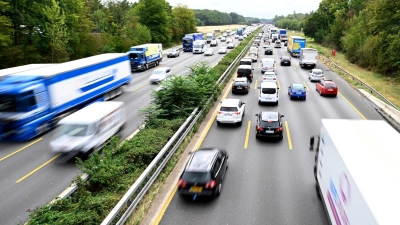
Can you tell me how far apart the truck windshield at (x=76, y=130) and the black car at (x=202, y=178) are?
5967 millimetres

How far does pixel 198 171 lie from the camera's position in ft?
38.3

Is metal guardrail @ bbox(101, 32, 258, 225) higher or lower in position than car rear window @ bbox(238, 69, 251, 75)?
lower

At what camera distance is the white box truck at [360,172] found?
18.7ft

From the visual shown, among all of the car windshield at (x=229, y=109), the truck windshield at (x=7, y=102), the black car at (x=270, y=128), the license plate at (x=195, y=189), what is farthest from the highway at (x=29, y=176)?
the black car at (x=270, y=128)

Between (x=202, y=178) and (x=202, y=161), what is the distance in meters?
0.88

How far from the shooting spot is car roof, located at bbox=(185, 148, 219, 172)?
11.8 metres

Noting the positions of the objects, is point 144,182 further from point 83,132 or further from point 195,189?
point 83,132

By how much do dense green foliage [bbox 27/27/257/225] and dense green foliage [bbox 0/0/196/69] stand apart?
19.9m

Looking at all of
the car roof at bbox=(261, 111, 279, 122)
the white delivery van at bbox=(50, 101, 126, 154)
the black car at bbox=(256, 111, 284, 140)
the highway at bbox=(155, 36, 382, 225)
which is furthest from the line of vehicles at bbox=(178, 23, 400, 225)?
the white delivery van at bbox=(50, 101, 126, 154)

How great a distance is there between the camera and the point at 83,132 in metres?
15.4

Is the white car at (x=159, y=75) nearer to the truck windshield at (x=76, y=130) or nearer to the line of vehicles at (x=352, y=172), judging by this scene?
the truck windshield at (x=76, y=130)

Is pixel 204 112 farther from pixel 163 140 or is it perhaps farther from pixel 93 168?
pixel 93 168

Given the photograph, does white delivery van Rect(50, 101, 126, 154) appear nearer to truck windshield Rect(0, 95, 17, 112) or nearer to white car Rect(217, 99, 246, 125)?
truck windshield Rect(0, 95, 17, 112)

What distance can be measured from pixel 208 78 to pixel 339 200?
17480 mm
